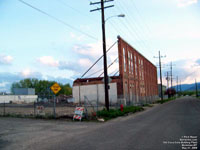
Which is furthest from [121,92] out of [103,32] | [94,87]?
[103,32]

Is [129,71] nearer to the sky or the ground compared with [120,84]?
nearer to the sky

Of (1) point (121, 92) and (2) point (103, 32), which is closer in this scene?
(2) point (103, 32)

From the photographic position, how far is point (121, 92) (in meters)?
37.8

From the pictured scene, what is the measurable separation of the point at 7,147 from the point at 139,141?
514 cm

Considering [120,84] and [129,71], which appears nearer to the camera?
[120,84]

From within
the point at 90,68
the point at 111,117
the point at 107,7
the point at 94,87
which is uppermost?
the point at 107,7

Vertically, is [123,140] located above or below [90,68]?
below

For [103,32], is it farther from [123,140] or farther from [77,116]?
[123,140]

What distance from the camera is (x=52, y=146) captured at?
7.98m

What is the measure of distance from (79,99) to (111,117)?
953 inches

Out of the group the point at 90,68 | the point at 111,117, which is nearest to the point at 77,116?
the point at 111,117

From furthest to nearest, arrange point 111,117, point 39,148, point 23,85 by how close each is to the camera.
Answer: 1. point 23,85
2. point 111,117
3. point 39,148

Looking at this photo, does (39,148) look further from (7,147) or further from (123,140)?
(123,140)

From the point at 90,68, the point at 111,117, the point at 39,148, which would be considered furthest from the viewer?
the point at 90,68
